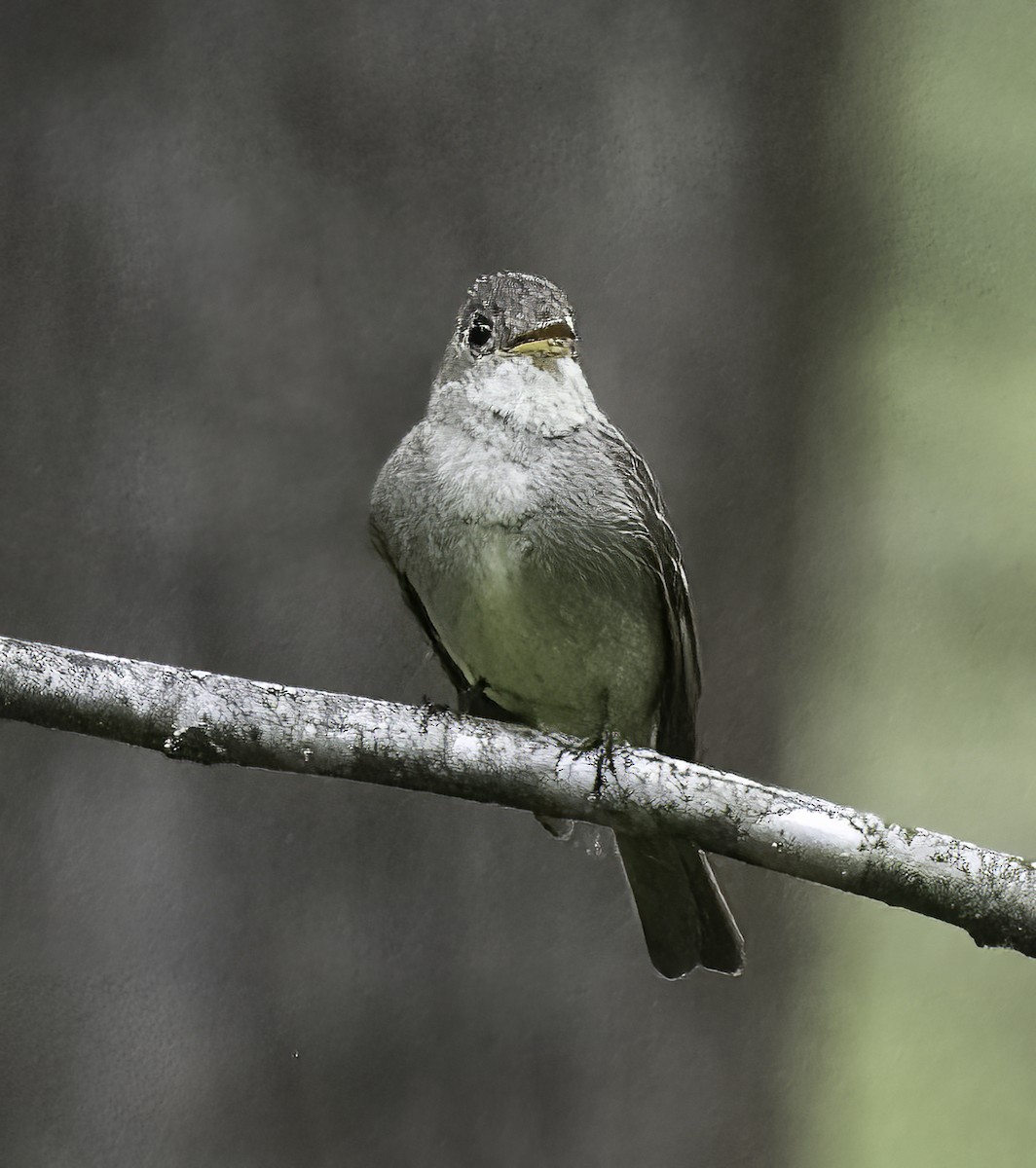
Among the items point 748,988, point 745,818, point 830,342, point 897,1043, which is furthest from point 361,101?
point 897,1043

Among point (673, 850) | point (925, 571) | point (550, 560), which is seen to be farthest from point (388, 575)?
point (925, 571)

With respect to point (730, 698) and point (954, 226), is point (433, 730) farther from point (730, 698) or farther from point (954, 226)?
point (954, 226)

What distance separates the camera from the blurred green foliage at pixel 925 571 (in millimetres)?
1828

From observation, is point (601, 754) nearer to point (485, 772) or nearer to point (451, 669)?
point (485, 772)

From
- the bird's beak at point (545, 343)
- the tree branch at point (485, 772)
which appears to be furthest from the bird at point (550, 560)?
the tree branch at point (485, 772)

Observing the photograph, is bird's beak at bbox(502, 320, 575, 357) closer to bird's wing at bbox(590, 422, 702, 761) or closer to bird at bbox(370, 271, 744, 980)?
bird at bbox(370, 271, 744, 980)

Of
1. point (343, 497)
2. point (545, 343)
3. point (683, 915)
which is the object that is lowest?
point (683, 915)

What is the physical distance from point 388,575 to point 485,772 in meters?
0.37

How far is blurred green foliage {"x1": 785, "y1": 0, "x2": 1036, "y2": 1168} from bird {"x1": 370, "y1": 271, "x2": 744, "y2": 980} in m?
0.19

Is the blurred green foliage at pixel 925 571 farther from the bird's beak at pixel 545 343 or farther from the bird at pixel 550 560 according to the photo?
the bird's beak at pixel 545 343

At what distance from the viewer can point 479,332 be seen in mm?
1899

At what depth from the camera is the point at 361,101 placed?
2.01 m

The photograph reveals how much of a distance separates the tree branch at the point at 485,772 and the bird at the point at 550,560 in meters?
0.12

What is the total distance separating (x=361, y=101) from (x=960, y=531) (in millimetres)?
1083
